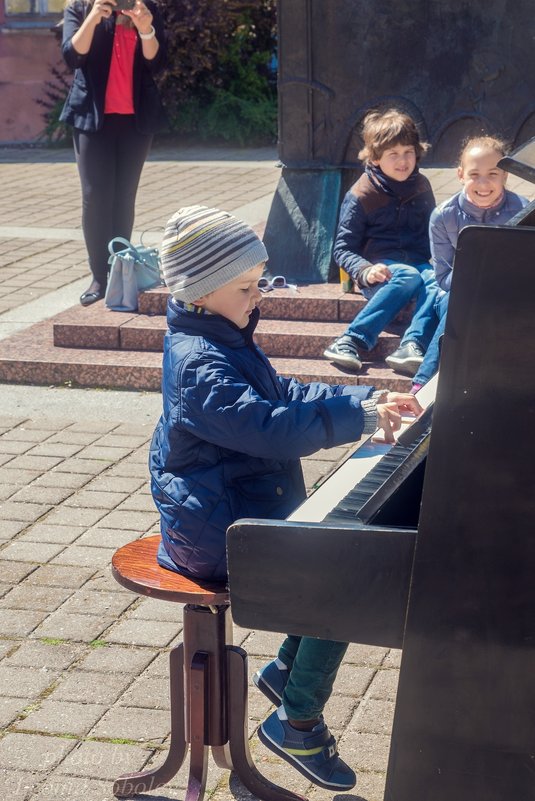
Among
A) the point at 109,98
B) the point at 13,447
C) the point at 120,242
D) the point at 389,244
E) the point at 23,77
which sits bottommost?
the point at 13,447

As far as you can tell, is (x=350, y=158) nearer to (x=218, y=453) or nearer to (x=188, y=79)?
(x=218, y=453)

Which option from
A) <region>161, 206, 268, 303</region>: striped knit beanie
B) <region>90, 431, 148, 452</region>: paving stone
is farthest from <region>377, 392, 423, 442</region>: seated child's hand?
<region>90, 431, 148, 452</region>: paving stone

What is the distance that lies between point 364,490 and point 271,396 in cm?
61

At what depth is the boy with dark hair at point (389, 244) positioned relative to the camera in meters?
5.93

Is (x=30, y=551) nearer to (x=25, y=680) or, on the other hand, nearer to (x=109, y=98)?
(x=25, y=680)

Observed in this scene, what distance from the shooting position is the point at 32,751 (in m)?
3.13

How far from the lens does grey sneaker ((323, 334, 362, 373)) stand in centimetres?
596

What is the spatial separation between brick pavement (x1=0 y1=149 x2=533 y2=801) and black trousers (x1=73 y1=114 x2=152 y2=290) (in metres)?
0.69

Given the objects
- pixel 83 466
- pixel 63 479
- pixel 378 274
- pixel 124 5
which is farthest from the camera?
pixel 124 5

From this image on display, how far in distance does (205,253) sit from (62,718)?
1366 mm

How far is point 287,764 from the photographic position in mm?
3109

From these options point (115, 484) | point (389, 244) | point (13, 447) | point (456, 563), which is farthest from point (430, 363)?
point (456, 563)

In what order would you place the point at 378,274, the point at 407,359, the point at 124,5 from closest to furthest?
1. the point at 407,359
2. the point at 378,274
3. the point at 124,5

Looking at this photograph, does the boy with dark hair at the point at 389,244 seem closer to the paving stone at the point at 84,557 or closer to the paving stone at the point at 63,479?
the paving stone at the point at 63,479
